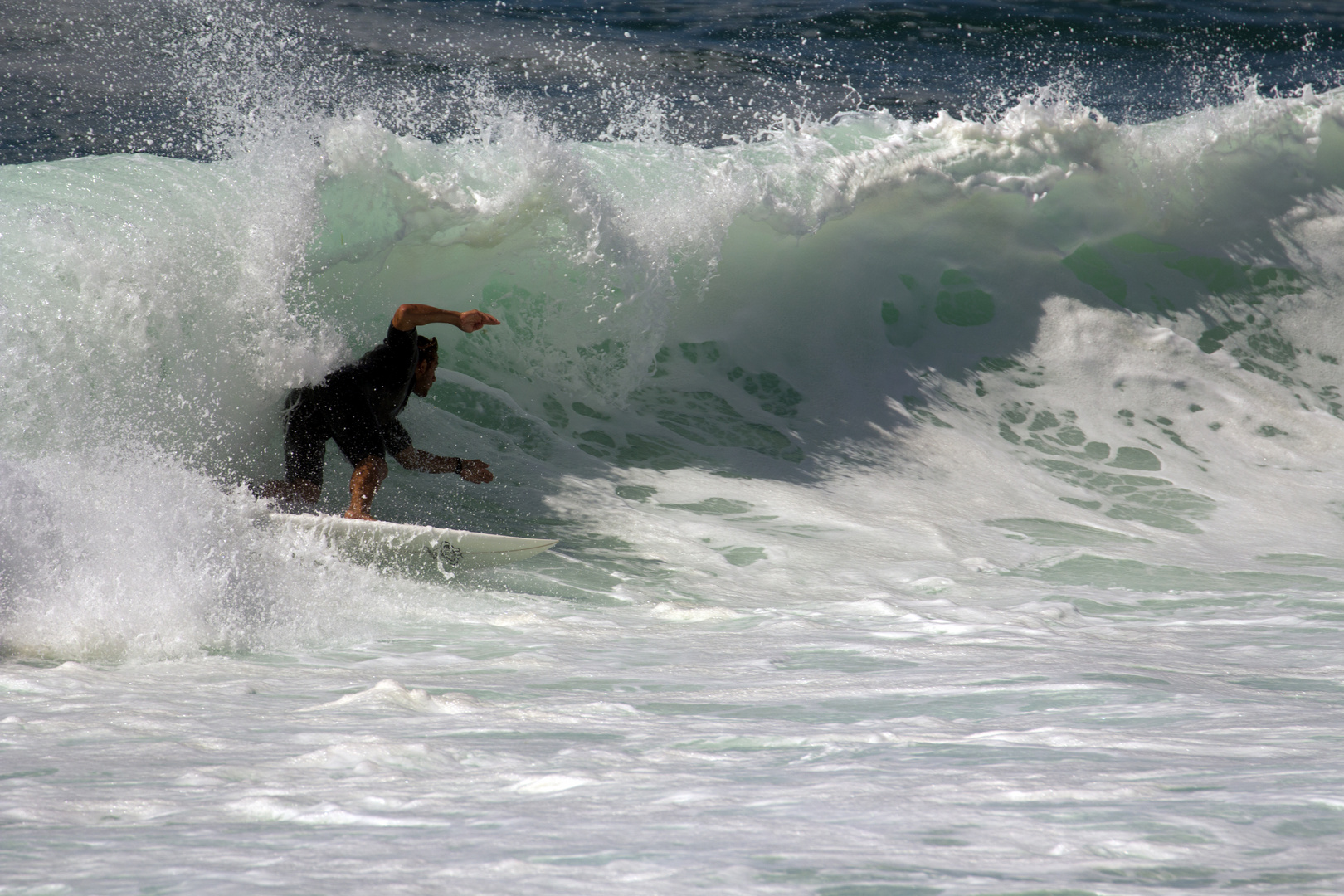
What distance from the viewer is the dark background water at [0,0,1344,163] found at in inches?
570

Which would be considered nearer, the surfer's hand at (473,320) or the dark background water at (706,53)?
the surfer's hand at (473,320)

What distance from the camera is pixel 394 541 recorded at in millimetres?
4695

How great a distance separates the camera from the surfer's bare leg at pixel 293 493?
5.11 metres

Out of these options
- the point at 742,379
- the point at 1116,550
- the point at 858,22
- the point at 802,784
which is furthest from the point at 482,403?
the point at 858,22

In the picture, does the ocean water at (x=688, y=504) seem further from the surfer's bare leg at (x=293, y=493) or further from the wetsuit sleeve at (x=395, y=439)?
the wetsuit sleeve at (x=395, y=439)

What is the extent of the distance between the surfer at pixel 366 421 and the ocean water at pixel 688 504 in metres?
0.30

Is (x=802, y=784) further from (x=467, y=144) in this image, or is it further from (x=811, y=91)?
(x=811, y=91)

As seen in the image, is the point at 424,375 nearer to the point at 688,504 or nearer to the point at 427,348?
the point at 427,348

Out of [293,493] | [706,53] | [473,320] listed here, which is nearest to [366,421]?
[293,493]

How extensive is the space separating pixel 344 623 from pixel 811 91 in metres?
13.2

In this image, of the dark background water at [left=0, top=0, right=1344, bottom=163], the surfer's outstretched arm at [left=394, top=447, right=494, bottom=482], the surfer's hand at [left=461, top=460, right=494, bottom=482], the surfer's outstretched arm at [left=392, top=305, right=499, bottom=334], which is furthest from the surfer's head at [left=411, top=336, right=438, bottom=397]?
the dark background water at [left=0, top=0, right=1344, bottom=163]

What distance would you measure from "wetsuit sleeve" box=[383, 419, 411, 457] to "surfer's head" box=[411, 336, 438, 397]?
20 centimetres

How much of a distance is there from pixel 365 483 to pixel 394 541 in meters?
0.53

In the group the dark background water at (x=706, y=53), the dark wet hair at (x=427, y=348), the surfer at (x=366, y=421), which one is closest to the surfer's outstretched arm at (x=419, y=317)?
the surfer at (x=366, y=421)
